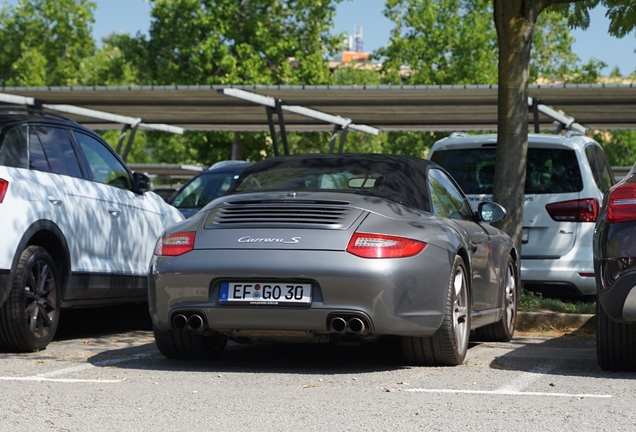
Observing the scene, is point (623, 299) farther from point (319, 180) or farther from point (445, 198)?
point (319, 180)

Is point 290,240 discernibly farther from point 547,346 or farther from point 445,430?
point 547,346

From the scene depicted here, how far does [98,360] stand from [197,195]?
7.21 metres

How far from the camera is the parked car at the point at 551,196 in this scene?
1109 cm

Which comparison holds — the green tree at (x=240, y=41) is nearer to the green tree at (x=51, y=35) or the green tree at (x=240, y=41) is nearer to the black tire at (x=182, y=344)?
the green tree at (x=51, y=35)

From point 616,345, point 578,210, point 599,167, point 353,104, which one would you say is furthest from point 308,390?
point 353,104

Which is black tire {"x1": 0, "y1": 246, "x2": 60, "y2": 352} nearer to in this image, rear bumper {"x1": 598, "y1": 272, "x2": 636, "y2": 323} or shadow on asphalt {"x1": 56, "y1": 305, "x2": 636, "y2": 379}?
shadow on asphalt {"x1": 56, "y1": 305, "x2": 636, "y2": 379}

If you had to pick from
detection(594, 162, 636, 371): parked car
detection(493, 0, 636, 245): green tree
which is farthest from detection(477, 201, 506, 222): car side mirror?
detection(493, 0, 636, 245): green tree

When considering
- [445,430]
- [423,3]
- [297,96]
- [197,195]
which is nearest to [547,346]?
[445,430]

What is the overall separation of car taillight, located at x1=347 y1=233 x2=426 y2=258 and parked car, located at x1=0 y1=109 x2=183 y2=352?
2.53m

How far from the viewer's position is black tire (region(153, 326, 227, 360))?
24.7 ft

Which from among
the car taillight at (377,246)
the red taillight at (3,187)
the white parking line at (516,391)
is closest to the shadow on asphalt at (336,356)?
the white parking line at (516,391)

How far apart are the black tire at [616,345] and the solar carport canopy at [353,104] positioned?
462 inches

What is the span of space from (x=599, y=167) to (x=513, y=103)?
4.66 feet

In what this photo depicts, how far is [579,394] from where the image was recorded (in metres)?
6.05
